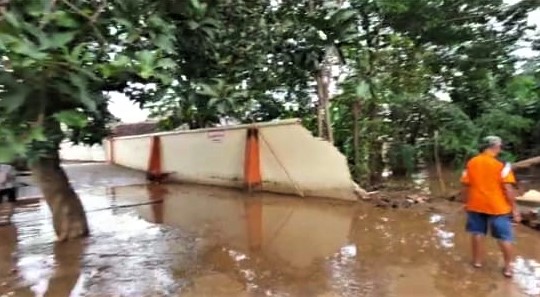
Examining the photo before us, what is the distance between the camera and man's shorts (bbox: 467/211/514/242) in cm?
593

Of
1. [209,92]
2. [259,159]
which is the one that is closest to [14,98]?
[209,92]

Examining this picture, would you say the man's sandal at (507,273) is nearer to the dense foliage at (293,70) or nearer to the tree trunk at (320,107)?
the dense foliage at (293,70)

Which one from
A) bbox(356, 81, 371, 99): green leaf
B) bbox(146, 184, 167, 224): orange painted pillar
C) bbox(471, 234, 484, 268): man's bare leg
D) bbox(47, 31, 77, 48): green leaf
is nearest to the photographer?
bbox(47, 31, 77, 48): green leaf

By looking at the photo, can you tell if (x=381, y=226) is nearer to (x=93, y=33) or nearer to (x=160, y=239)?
(x=160, y=239)

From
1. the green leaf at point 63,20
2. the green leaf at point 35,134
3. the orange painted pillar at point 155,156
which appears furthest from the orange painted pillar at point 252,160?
the green leaf at point 35,134

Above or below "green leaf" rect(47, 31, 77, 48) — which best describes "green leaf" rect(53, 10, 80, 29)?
above

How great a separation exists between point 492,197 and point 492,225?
0.29 metres

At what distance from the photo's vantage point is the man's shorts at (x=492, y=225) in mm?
5934

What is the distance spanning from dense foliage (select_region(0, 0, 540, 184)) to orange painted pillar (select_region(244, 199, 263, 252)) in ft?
5.43

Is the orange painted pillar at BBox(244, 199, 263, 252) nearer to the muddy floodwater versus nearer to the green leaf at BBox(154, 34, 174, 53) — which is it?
the muddy floodwater

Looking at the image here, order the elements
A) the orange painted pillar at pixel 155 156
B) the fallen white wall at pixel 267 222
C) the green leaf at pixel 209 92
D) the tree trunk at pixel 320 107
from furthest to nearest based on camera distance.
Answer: the orange painted pillar at pixel 155 156 < the tree trunk at pixel 320 107 < the fallen white wall at pixel 267 222 < the green leaf at pixel 209 92

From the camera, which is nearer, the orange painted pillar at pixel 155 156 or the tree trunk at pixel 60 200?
the tree trunk at pixel 60 200

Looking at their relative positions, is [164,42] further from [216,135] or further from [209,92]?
[216,135]

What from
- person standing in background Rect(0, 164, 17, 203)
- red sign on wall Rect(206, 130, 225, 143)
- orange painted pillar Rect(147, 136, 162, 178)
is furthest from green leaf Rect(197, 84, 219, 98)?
orange painted pillar Rect(147, 136, 162, 178)
